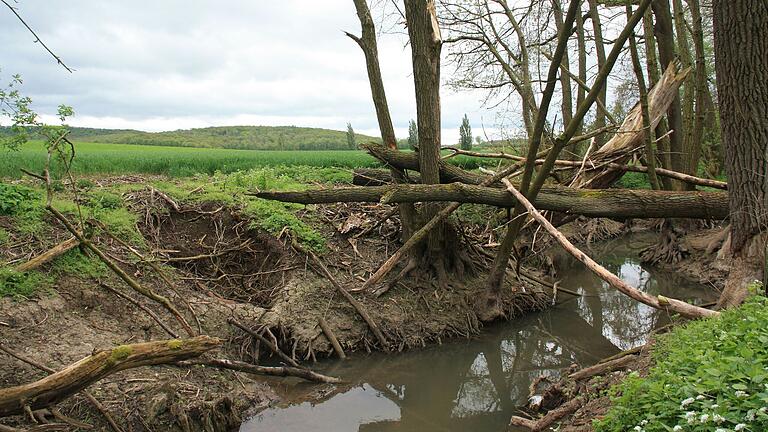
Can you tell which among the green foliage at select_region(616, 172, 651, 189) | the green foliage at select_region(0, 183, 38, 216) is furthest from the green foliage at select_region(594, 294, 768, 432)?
the green foliage at select_region(616, 172, 651, 189)

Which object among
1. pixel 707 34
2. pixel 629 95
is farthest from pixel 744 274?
pixel 629 95

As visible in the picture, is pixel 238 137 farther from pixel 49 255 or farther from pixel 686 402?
pixel 686 402

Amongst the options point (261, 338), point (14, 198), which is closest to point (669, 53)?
point (261, 338)

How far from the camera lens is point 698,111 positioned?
1080cm

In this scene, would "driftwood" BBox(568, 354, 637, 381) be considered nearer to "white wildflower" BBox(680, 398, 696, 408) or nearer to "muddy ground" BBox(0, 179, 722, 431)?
Result: "muddy ground" BBox(0, 179, 722, 431)

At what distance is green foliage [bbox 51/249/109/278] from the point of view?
5996mm

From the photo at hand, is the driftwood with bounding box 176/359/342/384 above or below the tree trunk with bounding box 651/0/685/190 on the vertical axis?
below

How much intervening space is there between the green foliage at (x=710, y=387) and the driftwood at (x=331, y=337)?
3877 millimetres

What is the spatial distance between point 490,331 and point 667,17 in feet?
25.9

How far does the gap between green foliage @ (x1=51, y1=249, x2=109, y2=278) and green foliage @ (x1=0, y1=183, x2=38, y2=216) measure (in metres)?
1.16

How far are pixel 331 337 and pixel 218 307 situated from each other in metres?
1.46

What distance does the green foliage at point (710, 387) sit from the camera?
8.09 feet

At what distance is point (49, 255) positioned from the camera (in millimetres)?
5926

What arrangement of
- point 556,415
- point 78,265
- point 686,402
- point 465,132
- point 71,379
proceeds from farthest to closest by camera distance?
point 465,132 < point 78,265 < point 556,415 < point 71,379 < point 686,402
